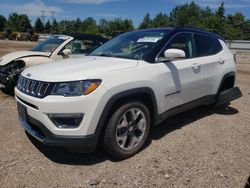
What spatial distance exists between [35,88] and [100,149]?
1266mm

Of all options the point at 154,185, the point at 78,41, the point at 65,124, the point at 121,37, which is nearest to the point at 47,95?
the point at 65,124

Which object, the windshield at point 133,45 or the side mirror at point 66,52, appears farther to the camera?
the side mirror at point 66,52

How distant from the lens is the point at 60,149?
14.1ft

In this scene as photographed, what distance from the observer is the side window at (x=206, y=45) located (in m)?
5.38

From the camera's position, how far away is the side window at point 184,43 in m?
4.85

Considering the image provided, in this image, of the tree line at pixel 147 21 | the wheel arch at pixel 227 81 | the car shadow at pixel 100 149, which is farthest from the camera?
the tree line at pixel 147 21

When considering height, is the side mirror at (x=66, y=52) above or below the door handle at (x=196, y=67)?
below

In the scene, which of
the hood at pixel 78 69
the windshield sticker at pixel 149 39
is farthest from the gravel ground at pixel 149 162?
the windshield sticker at pixel 149 39

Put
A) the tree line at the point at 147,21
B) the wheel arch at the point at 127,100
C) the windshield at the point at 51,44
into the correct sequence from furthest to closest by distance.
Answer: the tree line at the point at 147,21 → the windshield at the point at 51,44 → the wheel arch at the point at 127,100

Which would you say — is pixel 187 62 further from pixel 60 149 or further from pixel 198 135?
pixel 60 149

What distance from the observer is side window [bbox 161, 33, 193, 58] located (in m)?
4.85

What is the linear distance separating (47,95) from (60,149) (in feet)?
3.41

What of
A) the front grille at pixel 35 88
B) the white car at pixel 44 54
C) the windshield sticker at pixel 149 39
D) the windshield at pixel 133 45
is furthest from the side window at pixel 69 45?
the front grille at pixel 35 88

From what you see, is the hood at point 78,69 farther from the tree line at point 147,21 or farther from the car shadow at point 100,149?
the tree line at point 147,21
